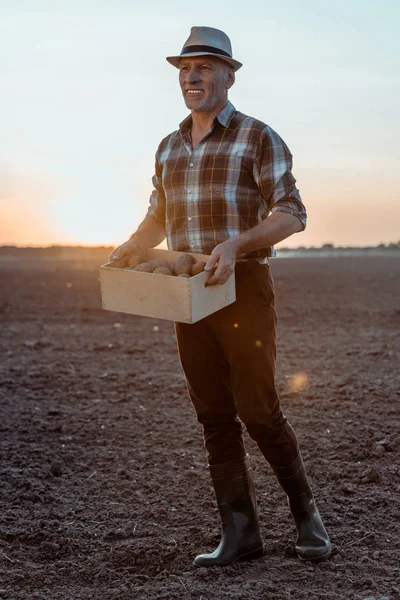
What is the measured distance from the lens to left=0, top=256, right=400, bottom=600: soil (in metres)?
3.46

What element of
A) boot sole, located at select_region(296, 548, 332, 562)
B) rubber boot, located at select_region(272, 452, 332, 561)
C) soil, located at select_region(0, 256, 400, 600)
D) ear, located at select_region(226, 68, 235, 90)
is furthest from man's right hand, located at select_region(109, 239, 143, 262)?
boot sole, located at select_region(296, 548, 332, 562)

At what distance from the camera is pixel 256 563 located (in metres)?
3.57

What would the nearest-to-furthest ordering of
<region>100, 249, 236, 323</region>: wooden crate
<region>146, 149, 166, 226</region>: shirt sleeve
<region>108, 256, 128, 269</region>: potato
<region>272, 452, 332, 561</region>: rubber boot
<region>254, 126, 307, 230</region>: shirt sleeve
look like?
1. <region>100, 249, 236, 323</region>: wooden crate
2. <region>254, 126, 307, 230</region>: shirt sleeve
3. <region>108, 256, 128, 269</region>: potato
4. <region>272, 452, 332, 561</region>: rubber boot
5. <region>146, 149, 166, 226</region>: shirt sleeve

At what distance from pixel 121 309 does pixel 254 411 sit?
757 mm

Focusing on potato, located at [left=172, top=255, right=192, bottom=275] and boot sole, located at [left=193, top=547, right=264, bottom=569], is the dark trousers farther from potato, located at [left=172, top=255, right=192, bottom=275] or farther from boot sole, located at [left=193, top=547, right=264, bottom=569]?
boot sole, located at [left=193, top=547, right=264, bottom=569]

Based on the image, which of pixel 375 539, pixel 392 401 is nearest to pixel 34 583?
pixel 375 539

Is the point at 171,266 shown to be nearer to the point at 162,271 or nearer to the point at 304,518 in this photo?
the point at 162,271

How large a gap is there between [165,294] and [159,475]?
2.20 meters

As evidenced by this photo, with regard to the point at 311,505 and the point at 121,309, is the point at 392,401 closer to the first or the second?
the point at 311,505

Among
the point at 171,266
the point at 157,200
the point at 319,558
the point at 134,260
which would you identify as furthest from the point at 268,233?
the point at 319,558

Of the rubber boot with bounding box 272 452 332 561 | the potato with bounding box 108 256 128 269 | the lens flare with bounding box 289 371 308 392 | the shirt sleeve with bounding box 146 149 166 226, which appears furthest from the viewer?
the lens flare with bounding box 289 371 308 392

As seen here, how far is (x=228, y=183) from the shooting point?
3.26m

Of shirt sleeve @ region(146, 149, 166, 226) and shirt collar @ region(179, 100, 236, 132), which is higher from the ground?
shirt collar @ region(179, 100, 236, 132)

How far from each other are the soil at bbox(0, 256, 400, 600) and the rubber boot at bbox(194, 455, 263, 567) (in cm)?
8
